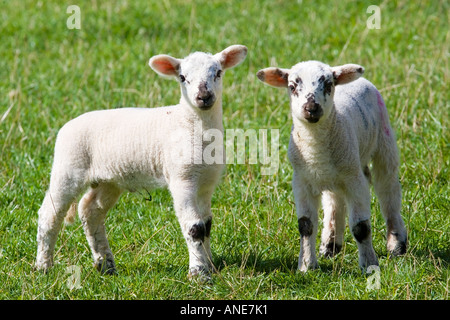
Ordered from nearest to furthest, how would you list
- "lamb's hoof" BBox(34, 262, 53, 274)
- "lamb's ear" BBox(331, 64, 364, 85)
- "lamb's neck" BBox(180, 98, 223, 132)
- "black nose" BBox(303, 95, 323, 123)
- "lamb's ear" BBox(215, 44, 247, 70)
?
"black nose" BBox(303, 95, 323, 123) → "lamb's ear" BBox(331, 64, 364, 85) → "lamb's neck" BBox(180, 98, 223, 132) → "lamb's ear" BBox(215, 44, 247, 70) → "lamb's hoof" BBox(34, 262, 53, 274)

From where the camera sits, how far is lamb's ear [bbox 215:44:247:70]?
5.91 meters

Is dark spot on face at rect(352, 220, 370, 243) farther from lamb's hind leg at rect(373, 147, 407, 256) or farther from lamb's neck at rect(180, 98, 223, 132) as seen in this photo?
lamb's neck at rect(180, 98, 223, 132)

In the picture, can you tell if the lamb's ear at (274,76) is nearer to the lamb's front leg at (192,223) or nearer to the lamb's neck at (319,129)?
the lamb's neck at (319,129)

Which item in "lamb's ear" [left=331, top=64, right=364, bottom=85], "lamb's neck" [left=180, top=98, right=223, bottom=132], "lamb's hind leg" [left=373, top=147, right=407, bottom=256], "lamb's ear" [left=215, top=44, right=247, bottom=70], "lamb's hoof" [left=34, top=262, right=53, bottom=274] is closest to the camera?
"lamb's ear" [left=331, top=64, right=364, bottom=85]

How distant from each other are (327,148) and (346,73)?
561 mm

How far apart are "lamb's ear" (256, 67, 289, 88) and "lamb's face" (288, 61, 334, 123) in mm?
137

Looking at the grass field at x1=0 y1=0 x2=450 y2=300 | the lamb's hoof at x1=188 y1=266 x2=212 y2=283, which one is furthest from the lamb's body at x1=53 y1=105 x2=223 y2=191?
the lamb's hoof at x1=188 y1=266 x2=212 y2=283

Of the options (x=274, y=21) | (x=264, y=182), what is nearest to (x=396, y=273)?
(x=264, y=182)

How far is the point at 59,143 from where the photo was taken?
6141 millimetres

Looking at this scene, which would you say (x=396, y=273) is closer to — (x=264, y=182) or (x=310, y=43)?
(x=264, y=182)

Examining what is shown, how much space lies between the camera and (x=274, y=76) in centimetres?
586

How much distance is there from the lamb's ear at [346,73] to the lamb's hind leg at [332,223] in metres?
1.00

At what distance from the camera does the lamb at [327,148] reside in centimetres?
556

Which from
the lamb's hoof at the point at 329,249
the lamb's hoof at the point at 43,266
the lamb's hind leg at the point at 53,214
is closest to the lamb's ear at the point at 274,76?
the lamb's hoof at the point at 329,249
